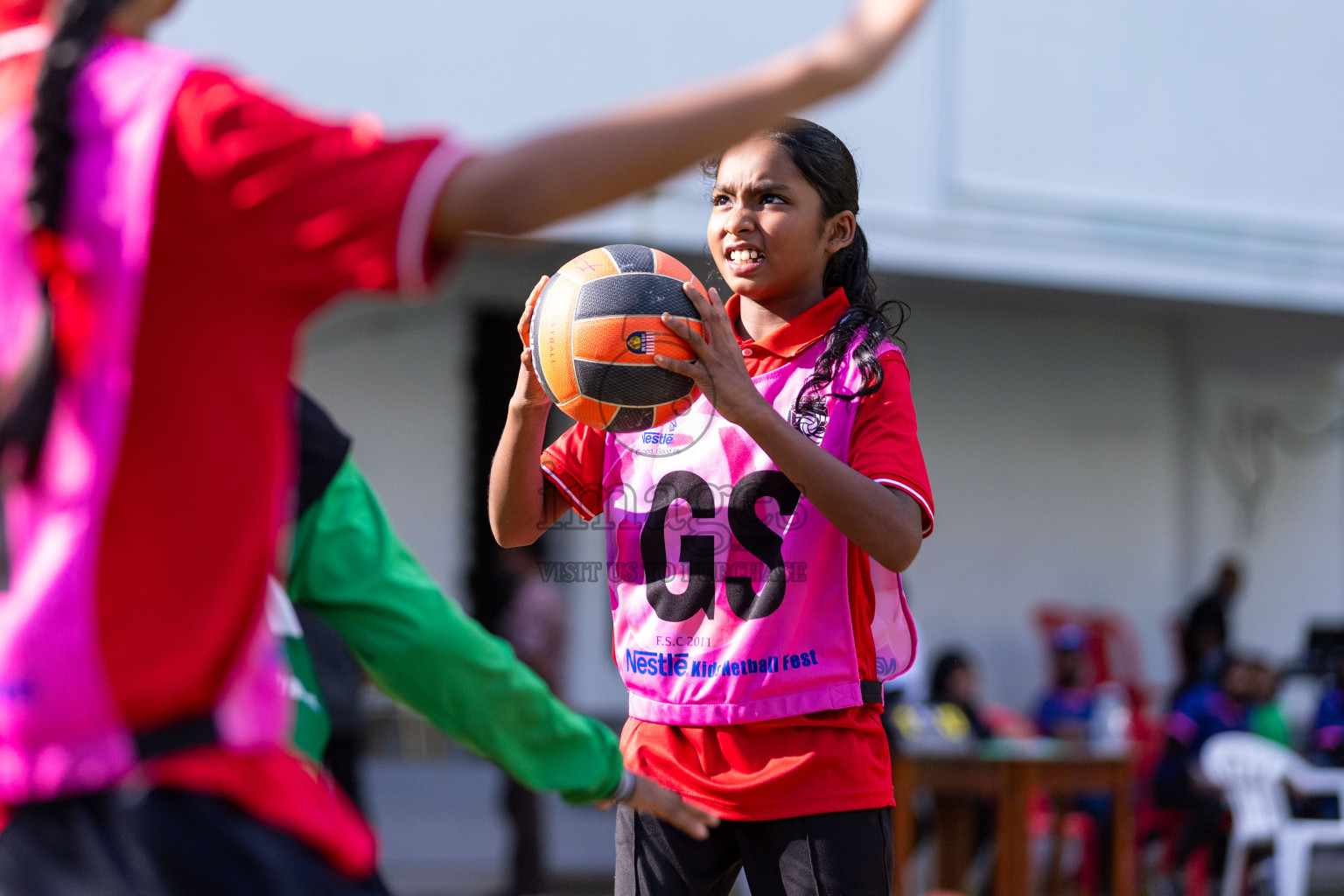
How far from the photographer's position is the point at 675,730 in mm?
2582

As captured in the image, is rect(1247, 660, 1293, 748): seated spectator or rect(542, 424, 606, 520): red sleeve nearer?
rect(542, 424, 606, 520): red sleeve

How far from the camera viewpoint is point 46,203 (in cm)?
129

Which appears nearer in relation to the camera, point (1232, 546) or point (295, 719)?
point (295, 719)

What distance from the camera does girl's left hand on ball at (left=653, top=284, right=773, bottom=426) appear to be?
7.54 feet

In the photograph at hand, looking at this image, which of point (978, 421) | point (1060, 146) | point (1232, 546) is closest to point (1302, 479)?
point (1232, 546)

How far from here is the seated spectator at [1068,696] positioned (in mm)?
9633

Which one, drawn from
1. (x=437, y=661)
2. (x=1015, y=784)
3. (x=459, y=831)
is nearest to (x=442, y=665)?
(x=437, y=661)

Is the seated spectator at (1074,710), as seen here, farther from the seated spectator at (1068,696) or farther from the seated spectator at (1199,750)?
the seated spectator at (1199,750)

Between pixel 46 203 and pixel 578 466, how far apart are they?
1524mm

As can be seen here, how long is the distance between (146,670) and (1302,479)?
14735mm

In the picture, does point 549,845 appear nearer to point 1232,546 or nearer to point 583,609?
point 583,609

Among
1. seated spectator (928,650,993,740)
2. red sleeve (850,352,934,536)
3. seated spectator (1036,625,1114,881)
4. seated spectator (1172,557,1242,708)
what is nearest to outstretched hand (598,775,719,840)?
red sleeve (850,352,934,536)

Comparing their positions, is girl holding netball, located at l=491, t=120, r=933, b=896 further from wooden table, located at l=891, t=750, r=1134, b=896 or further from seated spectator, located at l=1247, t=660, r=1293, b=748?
seated spectator, located at l=1247, t=660, r=1293, b=748

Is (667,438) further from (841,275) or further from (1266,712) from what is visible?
(1266,712)
